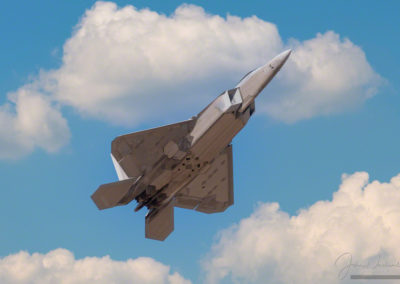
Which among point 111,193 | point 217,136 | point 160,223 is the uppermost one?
point 217,136

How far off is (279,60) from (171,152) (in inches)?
409

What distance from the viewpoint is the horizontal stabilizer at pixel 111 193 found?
51000 millimetres

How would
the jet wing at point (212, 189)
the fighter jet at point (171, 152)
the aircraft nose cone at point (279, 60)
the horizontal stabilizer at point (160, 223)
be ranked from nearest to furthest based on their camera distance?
1. the aircraft nose cone at point (279, 60)
2. the fighter jet at point (171, 152)
3. the horizontal stabilizer at point (160, 223)
4. the jet wing at point (212, 189)

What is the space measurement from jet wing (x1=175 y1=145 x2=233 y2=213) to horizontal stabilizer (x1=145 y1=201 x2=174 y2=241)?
374cm

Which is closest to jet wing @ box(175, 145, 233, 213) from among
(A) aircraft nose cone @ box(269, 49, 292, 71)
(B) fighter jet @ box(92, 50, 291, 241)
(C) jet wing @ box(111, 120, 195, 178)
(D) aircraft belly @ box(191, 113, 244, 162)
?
(B) fighter jet @ box(92, 50, 291, 241)

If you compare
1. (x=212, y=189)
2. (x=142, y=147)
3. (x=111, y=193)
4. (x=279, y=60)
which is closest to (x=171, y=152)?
(x=142, y=147)

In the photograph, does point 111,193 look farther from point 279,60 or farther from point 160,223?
point 279,60

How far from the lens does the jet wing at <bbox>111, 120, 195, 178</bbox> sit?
52594mm

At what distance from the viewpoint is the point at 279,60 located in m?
50.9

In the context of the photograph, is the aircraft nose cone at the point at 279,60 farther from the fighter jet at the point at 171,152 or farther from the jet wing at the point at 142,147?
the jet wing at the point at 142,147

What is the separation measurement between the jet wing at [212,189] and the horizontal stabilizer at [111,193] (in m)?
8.11

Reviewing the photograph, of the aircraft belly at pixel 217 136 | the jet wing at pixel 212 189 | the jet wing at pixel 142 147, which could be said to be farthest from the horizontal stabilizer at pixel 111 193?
the jet wing at pixel 212 189

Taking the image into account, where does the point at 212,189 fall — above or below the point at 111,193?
above

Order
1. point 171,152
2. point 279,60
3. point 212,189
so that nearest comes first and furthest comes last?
point 279,60
point 171,152
point 212,189
